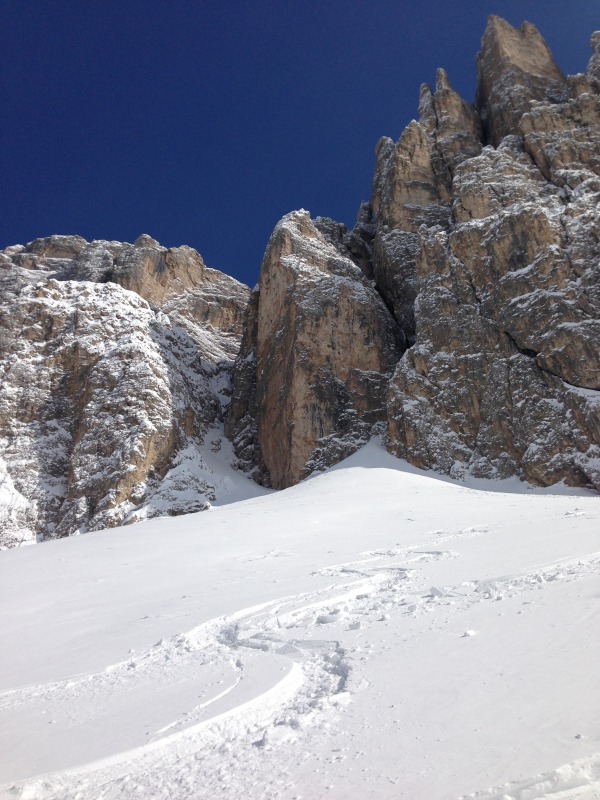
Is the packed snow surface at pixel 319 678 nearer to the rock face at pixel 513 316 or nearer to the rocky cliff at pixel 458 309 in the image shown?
the rock face at pixel 513 316

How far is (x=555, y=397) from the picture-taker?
99.6 ft

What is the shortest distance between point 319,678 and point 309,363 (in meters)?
37.2

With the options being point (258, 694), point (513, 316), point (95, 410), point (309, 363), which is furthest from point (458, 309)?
point (258, 694)

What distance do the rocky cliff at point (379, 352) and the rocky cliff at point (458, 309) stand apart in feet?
0.48

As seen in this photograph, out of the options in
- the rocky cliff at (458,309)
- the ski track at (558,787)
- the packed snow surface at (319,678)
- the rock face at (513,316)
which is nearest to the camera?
the ski track at (558,787)

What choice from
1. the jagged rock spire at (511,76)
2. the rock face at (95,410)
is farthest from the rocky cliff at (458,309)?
the rock face at (95,410)

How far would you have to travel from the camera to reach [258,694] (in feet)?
13.8

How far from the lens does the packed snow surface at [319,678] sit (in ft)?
9.70

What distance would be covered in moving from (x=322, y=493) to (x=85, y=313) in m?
30.2

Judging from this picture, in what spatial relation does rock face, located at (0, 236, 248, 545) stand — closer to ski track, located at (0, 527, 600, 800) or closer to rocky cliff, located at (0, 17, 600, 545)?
rocky cliff, located at (0, 17, 600, 545)

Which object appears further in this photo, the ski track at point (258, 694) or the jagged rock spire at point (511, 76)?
the jagged rock spire at point (511, 76)

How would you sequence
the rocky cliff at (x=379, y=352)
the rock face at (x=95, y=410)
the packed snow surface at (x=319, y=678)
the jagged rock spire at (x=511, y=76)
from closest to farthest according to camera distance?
the packed snow surface at (x=319, y=678)
the rocky cliff at (x=379, y=352)
the rock face at (x=95, y=410)
the jagged rock spire at (x=511, y=76)

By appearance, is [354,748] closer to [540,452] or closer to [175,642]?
[175,642]

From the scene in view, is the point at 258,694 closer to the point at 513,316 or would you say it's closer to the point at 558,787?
the point at 558,787
